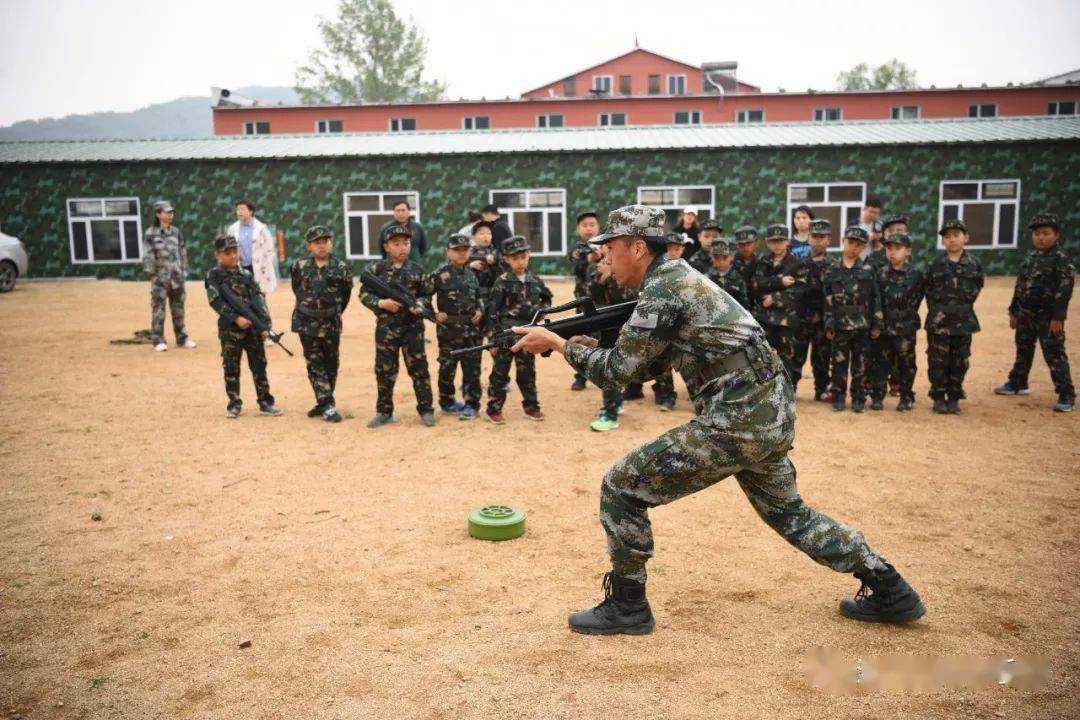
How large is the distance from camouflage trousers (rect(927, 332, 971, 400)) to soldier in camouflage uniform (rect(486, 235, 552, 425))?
4253 millimetres

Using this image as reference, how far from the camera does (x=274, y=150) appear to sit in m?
25.7

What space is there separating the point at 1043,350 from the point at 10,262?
903 inches

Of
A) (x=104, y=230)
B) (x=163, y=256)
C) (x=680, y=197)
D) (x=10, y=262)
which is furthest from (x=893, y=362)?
(x=104, y=230)

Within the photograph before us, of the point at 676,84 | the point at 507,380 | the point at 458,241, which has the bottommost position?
the point at 507,380

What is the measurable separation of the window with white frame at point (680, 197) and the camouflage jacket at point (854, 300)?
15.7 metres

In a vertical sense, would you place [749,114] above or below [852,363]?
above

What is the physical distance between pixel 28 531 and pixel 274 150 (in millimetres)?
22242

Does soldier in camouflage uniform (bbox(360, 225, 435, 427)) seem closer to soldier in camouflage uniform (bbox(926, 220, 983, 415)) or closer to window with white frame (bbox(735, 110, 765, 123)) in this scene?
soldier in camouflage uniform (bbox(926, 220, 983, 415))

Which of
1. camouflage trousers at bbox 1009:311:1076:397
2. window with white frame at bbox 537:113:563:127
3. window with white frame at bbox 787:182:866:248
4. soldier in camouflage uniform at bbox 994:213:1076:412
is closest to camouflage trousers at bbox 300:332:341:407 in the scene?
soldier in camouflage uniform at bbox 994:213:1076:412

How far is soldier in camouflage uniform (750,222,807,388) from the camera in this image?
29.2ft

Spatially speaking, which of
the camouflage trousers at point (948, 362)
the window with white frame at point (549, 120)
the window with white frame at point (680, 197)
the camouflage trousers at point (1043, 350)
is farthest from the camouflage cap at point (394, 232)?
the window with white frame at point (549, 120)

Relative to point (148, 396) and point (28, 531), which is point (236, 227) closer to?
point (148, 396)

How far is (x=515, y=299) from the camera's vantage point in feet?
28.4

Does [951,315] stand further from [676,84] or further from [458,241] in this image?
[676,84]
